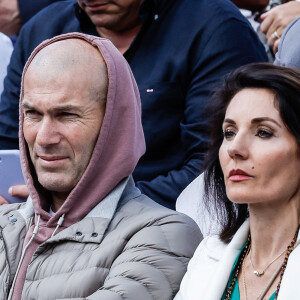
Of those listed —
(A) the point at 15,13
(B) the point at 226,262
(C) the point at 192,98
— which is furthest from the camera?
(A) the point at 15,13

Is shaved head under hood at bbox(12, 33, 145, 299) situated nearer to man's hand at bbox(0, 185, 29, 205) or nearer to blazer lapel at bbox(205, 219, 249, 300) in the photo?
man's hand at bbox(0, 185, 29, 205)

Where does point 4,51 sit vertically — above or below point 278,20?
below

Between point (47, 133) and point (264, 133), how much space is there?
977 mm

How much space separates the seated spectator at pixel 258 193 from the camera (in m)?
3.26

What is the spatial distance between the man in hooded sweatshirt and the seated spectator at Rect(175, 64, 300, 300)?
0.73 ft

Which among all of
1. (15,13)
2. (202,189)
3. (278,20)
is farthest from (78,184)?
(15,13)

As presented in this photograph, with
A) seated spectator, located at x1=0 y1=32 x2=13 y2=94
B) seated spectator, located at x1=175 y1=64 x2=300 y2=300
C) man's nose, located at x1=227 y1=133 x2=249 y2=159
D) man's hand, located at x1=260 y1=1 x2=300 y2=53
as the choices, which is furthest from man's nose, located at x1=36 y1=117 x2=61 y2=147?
seated spectator, located at x1=0 y1=32 x2=13 y2=94

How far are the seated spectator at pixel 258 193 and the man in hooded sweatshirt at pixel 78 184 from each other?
224 millimetres

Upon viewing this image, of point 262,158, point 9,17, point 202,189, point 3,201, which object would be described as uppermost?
point 262,158

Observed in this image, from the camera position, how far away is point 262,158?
128 inches

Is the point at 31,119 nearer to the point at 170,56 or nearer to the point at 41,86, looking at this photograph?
the point at 41,86

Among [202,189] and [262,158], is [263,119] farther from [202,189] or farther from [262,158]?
[202,189]

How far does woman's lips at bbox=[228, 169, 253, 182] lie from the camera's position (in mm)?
3291

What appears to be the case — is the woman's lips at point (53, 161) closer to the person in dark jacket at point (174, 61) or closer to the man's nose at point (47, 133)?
the man's nose at point (47, 133)
